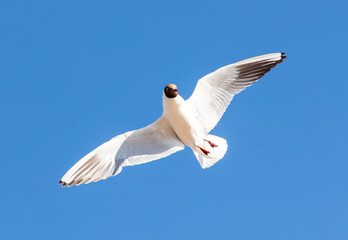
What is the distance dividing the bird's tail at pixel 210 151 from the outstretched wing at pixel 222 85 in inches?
8.8

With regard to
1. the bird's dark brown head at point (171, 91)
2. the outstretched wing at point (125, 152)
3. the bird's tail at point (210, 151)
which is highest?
the bird's dark brown head at point (171, 91)

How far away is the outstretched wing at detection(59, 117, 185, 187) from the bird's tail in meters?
0.31

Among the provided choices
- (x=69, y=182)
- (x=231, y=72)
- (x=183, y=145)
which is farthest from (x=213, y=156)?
(x=69, y=182)

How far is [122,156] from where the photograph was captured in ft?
31.6

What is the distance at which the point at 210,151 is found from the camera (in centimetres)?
975

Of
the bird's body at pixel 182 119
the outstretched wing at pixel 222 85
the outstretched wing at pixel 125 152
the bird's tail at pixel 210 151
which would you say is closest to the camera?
the outstretched wing at pixel 125 152

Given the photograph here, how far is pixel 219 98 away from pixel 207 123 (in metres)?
0.42

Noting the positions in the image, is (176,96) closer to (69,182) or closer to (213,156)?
(213,156)

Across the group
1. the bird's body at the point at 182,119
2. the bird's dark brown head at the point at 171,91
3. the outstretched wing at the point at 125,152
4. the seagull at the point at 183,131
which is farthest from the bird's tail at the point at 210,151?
the bird's dark brown head at the point at 171,91

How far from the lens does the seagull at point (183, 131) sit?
9438 mm

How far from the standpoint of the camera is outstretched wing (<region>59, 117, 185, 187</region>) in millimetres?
9344

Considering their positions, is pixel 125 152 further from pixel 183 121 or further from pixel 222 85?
pixel 222 85

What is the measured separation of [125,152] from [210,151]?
4.09ft

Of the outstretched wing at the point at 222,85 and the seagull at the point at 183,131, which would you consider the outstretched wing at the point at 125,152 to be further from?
the outstretched wing at the point at 222,85
